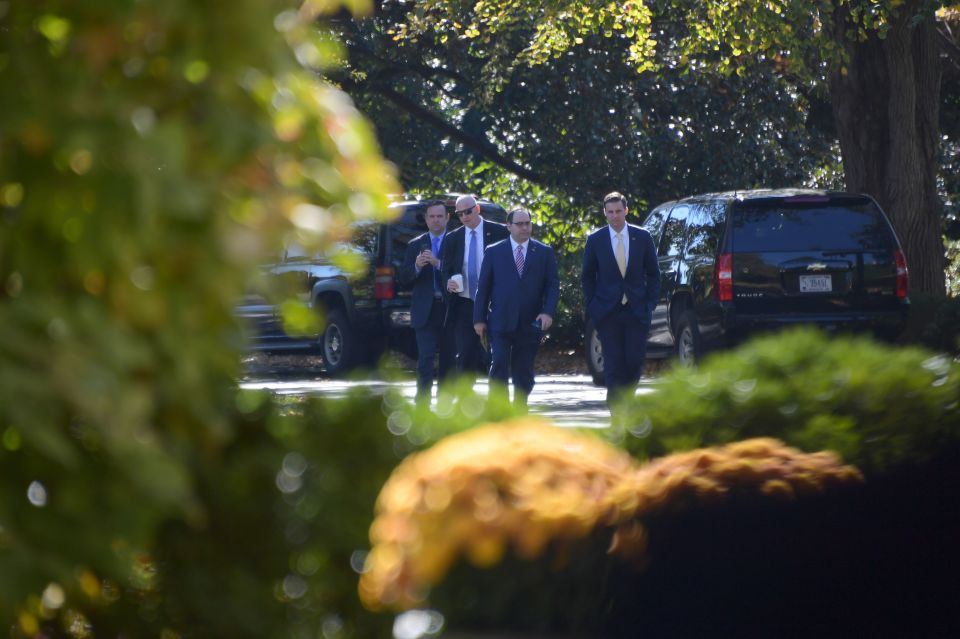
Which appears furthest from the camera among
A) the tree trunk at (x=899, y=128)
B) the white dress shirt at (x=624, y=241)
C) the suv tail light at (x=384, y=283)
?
the suv tail light at (x=384, y=283)

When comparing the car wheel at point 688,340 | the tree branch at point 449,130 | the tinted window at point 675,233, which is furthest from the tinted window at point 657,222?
the tree branch at point 449,130

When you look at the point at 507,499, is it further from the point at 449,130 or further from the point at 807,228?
the point at 449,130

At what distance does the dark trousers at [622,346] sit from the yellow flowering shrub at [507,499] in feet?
29.6

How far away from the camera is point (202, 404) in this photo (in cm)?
209

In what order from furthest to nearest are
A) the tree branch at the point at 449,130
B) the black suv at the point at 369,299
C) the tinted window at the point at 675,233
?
the tree branch at the point at 449,130, the black suv at the point at 369,299, the tinted window at the point at 675,233

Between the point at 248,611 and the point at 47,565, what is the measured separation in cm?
82

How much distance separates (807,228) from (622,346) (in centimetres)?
405

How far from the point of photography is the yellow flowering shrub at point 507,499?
8.70ft

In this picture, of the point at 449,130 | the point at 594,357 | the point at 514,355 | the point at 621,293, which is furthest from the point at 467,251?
the point at 449,130

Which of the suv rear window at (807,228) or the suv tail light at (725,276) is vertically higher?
the suv rear window at (807,228)

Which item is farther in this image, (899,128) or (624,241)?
(899,128)

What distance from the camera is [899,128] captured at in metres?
19.9

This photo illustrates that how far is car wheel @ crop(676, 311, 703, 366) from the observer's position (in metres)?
16.2

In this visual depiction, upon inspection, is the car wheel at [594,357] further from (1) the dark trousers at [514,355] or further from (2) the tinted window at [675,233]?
(1) the dark trousers at [514,355]
